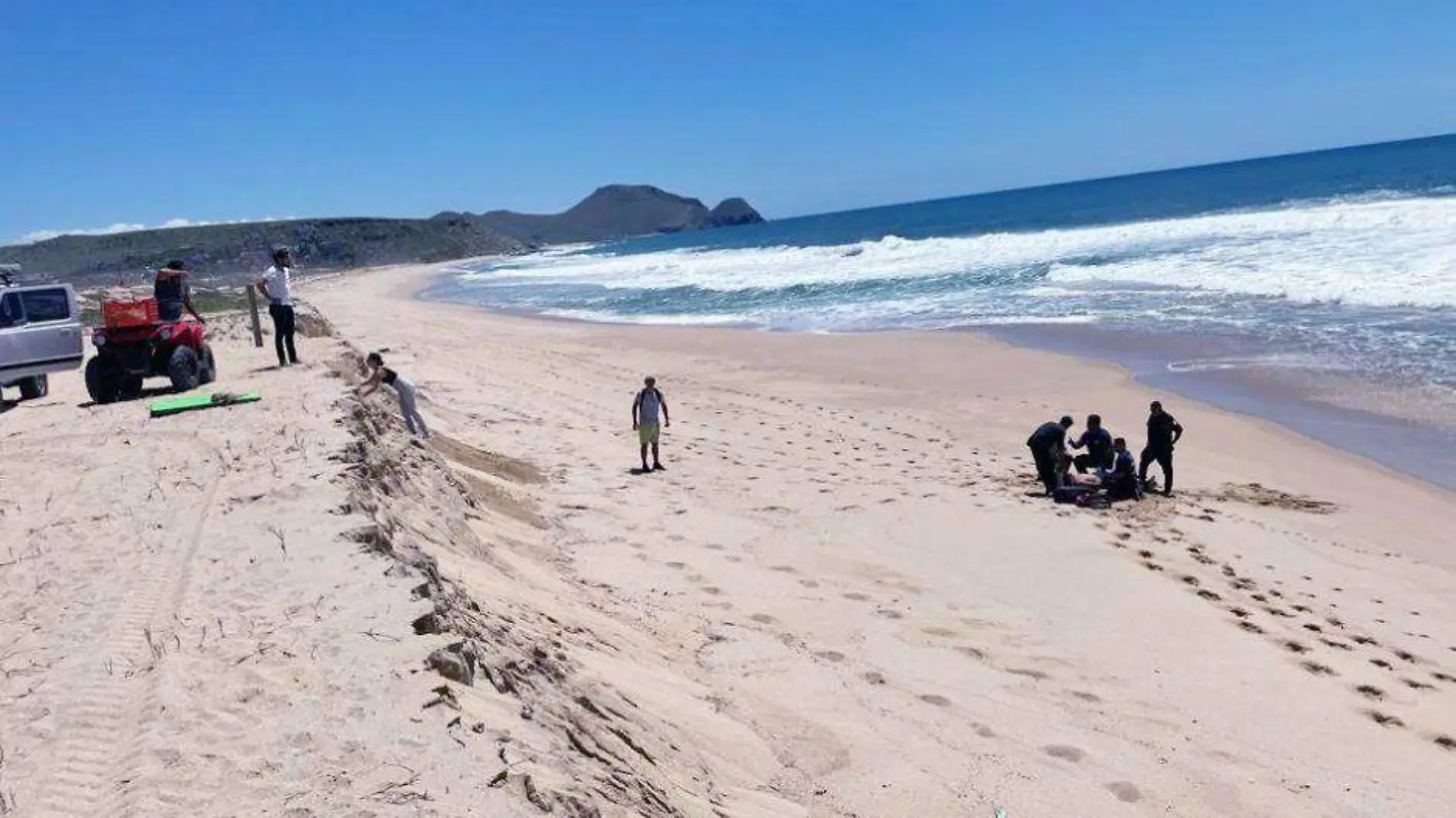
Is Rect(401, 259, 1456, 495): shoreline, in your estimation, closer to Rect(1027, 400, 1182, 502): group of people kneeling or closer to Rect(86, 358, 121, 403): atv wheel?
Rect(1027, 400, 1182, 502): group of people kneeling

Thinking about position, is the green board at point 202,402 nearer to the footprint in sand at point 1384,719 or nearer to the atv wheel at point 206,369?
the atv wheel at point 206,369

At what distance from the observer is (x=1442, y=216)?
30.6 metres

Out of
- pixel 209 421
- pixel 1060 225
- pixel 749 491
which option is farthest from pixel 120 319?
pixel 1060 225

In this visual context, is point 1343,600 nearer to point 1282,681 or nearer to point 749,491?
point 1282,681

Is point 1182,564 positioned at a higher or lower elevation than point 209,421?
lower

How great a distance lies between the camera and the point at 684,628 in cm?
647

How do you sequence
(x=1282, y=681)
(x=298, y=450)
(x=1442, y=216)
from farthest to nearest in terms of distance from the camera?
(x=1442, y=216), (x=298, y=450), (x=1282, y=681)

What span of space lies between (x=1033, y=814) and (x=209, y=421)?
7212mm

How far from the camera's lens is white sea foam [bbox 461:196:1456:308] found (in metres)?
23.1

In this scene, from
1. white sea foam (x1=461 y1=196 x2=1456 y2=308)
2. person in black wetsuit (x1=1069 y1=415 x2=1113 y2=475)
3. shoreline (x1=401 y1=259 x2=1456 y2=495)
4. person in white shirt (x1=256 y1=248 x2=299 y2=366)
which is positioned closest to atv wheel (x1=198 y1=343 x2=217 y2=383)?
person in white shirt (x1=256 y1=248 x2=299 y2=366)

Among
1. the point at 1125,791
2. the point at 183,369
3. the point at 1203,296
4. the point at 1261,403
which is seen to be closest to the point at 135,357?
the point at 183,369

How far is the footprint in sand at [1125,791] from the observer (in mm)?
4770

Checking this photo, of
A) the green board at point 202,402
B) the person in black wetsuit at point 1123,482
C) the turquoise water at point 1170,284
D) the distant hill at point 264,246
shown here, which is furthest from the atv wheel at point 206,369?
the distant hill at point 264,246

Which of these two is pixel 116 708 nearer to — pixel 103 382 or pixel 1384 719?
pixel 1384 719
